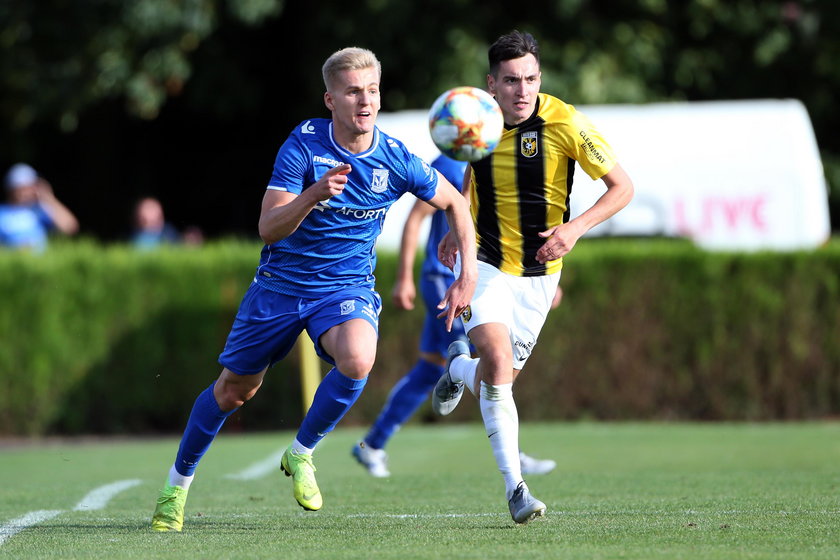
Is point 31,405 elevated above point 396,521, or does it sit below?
below

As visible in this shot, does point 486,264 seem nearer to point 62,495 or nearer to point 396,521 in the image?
point 396,521

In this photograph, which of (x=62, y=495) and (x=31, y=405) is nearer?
(x=62, y=495)

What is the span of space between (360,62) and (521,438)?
24.3 feet

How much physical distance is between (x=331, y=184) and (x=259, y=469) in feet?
17.9

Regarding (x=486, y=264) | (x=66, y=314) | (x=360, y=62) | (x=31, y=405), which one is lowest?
(x=31, y=405)

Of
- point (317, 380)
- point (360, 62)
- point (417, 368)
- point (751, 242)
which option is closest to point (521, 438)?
point (317, 380)

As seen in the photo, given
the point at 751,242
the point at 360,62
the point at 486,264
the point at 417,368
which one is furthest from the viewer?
the point at 751,242

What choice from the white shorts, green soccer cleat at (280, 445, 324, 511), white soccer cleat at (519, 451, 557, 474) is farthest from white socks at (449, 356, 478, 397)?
white soccer cleat at (519, 451, 557, 474)

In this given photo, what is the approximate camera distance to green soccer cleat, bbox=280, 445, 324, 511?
6.42m

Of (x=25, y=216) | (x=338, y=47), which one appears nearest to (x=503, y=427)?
(x=25, y=216)

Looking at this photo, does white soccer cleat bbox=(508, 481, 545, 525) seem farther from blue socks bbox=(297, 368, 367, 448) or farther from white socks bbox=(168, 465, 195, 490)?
white socks bbox=(168, 465, 195, 490)

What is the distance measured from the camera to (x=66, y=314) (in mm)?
14570

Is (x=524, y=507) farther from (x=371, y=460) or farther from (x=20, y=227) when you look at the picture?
(x=20, y=227)

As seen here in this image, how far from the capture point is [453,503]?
7.43 meters
